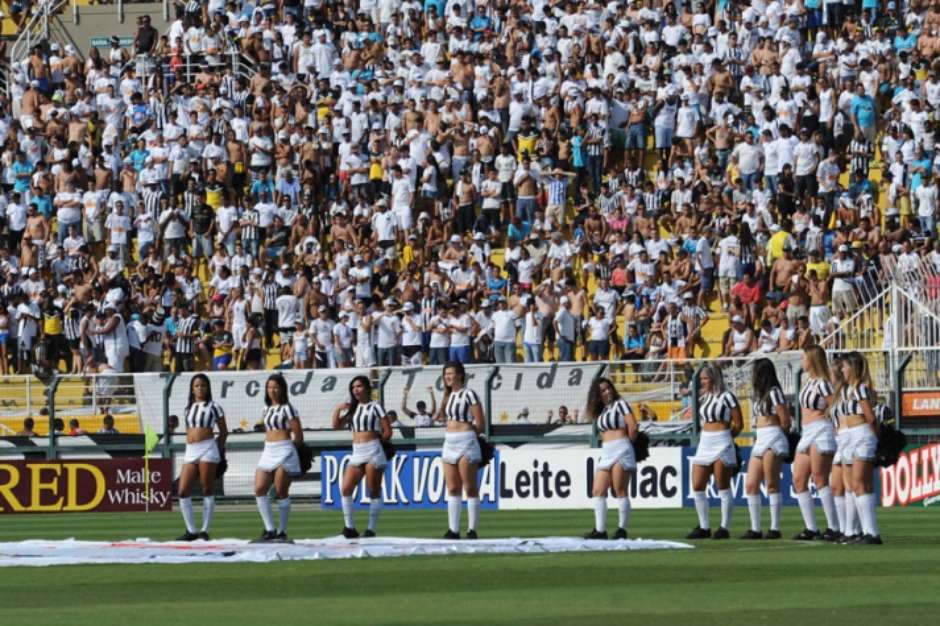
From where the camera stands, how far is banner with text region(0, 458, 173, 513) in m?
31.1

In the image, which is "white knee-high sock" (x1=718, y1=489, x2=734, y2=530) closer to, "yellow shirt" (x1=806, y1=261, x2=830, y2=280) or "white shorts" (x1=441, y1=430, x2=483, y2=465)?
"white shorts" (x1=441, y1=430, x2=483, y2=465)

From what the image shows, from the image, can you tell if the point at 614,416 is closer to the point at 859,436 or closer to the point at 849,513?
the point at 849,513

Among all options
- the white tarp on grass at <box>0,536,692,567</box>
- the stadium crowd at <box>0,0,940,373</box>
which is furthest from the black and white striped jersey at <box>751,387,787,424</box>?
the stadium crowd at <box>0,0,940,373</box>

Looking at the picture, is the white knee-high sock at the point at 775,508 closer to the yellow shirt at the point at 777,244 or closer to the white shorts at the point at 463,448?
the white shorts at the point at 463,448

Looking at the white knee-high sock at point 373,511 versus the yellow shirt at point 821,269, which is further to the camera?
the yellow shirt at point 821,269

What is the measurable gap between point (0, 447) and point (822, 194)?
1397 centimetres

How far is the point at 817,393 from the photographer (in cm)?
1966

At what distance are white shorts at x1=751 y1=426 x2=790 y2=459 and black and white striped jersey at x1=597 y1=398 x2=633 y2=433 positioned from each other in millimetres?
1428

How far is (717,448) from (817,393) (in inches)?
68.6

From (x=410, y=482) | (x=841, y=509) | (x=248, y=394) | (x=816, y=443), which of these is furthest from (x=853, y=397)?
(x=248, y=394)

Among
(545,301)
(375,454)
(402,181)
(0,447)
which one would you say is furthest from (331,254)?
(375,454)

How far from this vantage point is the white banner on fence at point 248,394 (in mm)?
33062

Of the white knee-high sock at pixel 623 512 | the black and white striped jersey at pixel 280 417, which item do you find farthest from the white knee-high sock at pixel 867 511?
the black and white striped jersey at pixel 280 417

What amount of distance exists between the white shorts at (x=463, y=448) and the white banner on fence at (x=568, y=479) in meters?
7.98
